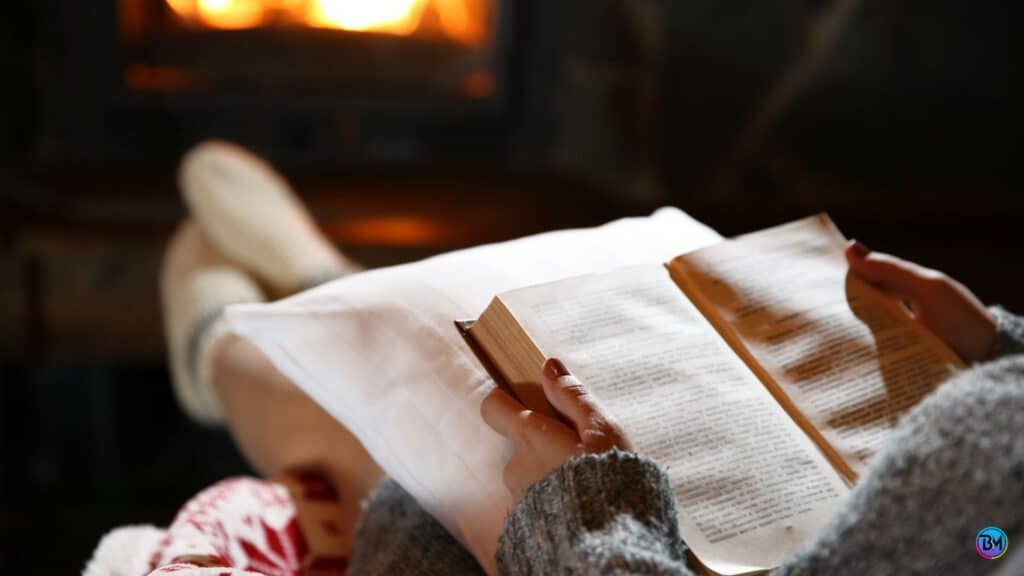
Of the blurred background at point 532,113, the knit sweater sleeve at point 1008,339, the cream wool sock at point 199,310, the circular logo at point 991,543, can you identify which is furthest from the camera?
the blurred background at point 532,113

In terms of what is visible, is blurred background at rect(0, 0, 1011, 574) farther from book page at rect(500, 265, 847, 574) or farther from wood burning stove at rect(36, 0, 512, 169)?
book page at rect(500, 265, 847, 574)

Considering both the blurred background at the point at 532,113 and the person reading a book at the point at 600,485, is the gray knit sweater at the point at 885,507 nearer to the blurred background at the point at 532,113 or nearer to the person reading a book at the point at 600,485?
the person reading a book at the point at 600,485

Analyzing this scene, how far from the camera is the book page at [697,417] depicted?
574mm

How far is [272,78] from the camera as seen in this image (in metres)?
1.71

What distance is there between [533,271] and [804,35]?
3.70ft

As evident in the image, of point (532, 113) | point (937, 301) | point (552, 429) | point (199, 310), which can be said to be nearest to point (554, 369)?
point (552, 429)

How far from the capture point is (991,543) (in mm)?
454

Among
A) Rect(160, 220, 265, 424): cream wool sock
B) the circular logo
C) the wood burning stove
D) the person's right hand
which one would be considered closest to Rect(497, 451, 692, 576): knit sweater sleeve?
the circular logo

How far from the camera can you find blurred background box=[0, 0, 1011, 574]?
165 centimetres

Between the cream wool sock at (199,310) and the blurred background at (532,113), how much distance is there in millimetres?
302

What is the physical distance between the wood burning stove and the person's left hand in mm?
1213

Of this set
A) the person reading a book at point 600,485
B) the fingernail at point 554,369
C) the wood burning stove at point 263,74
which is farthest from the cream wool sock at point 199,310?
the fingernail at point 554,369

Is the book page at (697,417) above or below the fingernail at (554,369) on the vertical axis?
below

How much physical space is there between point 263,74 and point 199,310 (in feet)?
2.19
